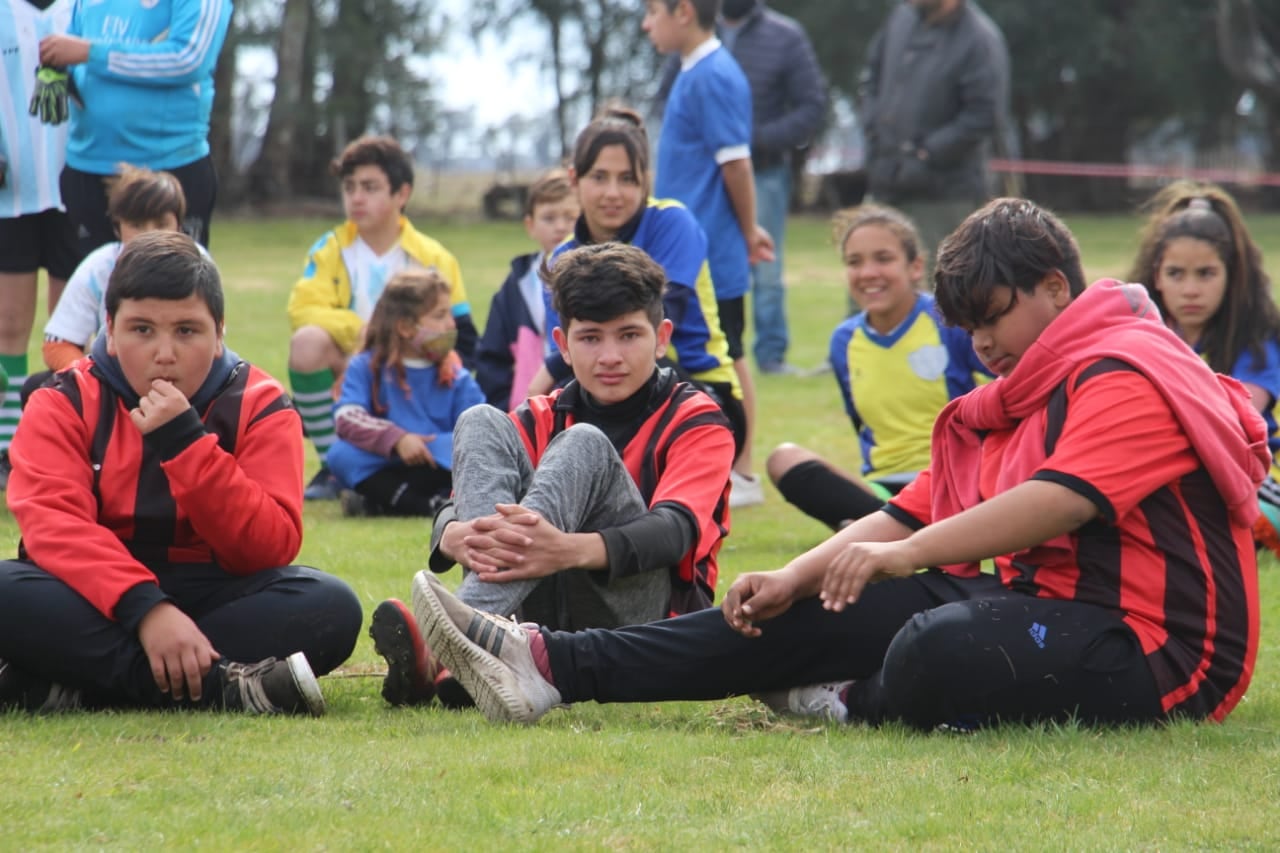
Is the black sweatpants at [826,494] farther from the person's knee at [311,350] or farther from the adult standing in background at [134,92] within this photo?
the adult standing in background at [134,92]

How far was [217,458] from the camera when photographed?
3.94 meters

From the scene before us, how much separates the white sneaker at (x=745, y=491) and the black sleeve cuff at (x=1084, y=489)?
3961 millimetres

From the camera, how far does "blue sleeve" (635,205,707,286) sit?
6438 millimetres

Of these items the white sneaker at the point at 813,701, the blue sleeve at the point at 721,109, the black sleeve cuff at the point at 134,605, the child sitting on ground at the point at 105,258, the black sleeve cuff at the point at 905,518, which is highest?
the blue sleeve at the point at 721,109

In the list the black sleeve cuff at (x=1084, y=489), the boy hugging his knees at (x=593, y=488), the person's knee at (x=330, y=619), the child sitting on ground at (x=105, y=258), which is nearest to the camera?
the black sleeve cuff at (x=1084, y=489)

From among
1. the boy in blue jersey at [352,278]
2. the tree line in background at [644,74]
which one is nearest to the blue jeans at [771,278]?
the boy in blue jersey at [352,278]

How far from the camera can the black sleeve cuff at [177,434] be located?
3.91 meters

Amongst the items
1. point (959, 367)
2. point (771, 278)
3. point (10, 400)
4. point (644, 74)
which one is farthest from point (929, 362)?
point (644, 74)

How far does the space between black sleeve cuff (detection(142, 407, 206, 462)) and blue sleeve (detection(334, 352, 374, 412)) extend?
3.38 m

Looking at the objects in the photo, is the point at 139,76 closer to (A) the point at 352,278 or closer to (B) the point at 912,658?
(A) the point at 352,278

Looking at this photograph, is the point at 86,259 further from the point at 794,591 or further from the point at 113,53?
the point at 794,591

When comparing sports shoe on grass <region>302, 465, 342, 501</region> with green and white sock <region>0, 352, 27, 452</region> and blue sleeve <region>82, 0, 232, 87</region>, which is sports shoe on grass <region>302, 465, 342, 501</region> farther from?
blue sleeve <region>82, 0, 232, 87</region>

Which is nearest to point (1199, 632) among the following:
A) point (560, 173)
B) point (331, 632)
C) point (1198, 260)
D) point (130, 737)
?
point (331, 632)

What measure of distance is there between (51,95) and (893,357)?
3559 mm
